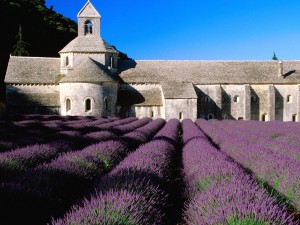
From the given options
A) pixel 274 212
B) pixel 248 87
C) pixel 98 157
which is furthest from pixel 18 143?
pixel 248 87

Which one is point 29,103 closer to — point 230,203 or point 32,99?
point 32,99

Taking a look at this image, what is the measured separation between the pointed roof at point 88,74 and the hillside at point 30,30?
45.9ft

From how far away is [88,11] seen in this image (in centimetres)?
4384

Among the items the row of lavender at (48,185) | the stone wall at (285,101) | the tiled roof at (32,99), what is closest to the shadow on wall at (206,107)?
the stone wall at (285,101)

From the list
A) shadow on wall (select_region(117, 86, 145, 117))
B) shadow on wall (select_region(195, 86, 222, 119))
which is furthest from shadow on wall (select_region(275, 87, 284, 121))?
shadow on wall (select_region(117, 86, 145, 117))

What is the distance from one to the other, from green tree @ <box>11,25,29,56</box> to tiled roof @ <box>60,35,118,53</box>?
13374 millimetres

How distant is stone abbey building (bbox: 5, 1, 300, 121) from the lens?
37719 mm

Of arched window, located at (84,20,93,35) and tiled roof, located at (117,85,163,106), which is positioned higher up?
arched window, located at (84,20,93,35)

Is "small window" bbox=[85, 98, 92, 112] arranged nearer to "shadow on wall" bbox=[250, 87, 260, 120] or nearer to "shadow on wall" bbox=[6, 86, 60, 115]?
"shadow on wall" bbox=[6, 86, 60, 115]

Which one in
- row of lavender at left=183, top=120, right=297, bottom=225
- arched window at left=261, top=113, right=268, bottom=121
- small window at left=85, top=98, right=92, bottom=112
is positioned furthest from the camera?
arched window at left=261, top=113, right=268, bottom=121

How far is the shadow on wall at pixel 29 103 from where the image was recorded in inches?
1501

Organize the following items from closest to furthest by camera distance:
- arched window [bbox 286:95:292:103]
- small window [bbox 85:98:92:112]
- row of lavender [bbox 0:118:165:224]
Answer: row of lavender [bbox 0:118:165:224], small window [bbox 85:98:92:112], arched window [bbox 286:95:292:103]

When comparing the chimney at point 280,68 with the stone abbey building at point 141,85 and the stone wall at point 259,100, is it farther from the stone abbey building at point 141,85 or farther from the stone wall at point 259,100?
the stone wall at point 259,100

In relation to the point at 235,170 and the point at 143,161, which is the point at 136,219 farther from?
the point at 143,161
